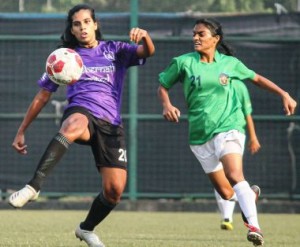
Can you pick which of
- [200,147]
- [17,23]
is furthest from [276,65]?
[200,147]

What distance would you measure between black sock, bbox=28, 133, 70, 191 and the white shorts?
1.97m

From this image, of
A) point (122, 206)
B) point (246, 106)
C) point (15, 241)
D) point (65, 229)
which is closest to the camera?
point (15, 241)

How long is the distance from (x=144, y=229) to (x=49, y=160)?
4736mm

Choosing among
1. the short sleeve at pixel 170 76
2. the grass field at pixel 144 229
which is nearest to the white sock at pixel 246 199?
the grass field at pixel 144 229

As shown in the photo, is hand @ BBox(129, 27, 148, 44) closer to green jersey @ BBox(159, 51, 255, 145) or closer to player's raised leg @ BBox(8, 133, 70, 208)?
player's raised leg @ BBox(8, 133, 70, 208)

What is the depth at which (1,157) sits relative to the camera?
58.4 ft

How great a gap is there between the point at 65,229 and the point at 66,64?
12.7 ft

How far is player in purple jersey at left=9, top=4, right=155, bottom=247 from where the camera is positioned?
922 cm

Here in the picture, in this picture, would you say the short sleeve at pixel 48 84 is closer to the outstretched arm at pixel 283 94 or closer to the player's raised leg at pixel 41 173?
the player's raised leg at pixel 41 173

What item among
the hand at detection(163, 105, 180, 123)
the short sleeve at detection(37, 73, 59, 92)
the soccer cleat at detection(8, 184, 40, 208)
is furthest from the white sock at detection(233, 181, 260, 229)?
the soccer cleat at detection(8, 184, 40, 208)

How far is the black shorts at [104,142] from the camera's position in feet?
30.2

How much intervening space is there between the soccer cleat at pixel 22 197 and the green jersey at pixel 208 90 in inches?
103

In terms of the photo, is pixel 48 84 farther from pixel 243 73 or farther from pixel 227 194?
pixel 227 194

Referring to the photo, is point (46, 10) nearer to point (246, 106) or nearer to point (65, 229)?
point (65, 229)
